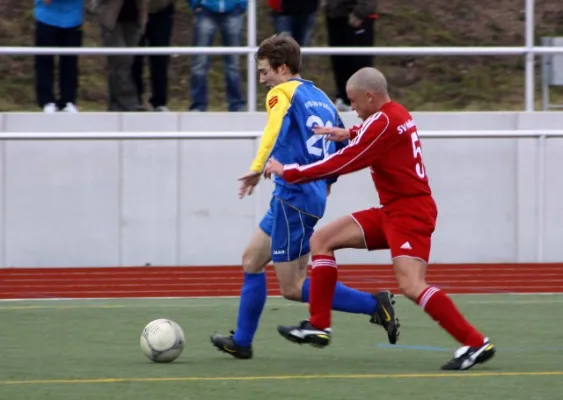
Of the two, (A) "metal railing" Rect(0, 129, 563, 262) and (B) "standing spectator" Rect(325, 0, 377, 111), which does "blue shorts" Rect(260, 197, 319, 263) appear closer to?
(A) "metal railing" Rect(0, 129, 563, 262)

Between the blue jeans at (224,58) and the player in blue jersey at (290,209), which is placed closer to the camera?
the player in blue jersey at (290,209)

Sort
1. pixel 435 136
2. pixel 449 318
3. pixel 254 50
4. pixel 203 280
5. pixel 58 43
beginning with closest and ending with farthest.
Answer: pixel 449 318 → pixel 203 280 → pixel 254 50 → pixel 435 136 → pixel 58 43

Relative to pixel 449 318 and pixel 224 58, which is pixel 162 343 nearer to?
pixel 449 318

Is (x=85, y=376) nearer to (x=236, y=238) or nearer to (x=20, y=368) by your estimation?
(x=20, y=368)

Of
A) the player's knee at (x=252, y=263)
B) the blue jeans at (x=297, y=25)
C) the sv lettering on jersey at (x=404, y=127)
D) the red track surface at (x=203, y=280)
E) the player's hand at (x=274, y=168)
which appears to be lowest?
the red track surface at (x=203, y=280)

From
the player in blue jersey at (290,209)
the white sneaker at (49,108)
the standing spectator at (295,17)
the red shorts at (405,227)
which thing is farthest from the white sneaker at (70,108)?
the red shorts at (405,227)

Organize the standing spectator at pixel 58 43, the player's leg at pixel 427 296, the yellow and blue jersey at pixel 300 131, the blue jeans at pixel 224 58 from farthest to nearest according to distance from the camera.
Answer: the blue jeans at pixel 224 58
the standing spectator at pixel 58 43
the yellow and blue jersey at pixel 300 131
the player's leg at pixel 427 296

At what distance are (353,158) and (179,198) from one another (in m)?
6.19

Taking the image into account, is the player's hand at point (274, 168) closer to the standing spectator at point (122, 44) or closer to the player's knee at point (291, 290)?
the player's knee at point (291, 290)

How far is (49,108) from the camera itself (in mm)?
13633

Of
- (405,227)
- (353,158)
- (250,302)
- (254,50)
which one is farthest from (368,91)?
(254,50)

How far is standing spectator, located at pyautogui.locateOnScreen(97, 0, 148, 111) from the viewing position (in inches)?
540

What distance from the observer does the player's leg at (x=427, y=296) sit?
7301 mm

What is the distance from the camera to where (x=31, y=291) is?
1166 centimetres
